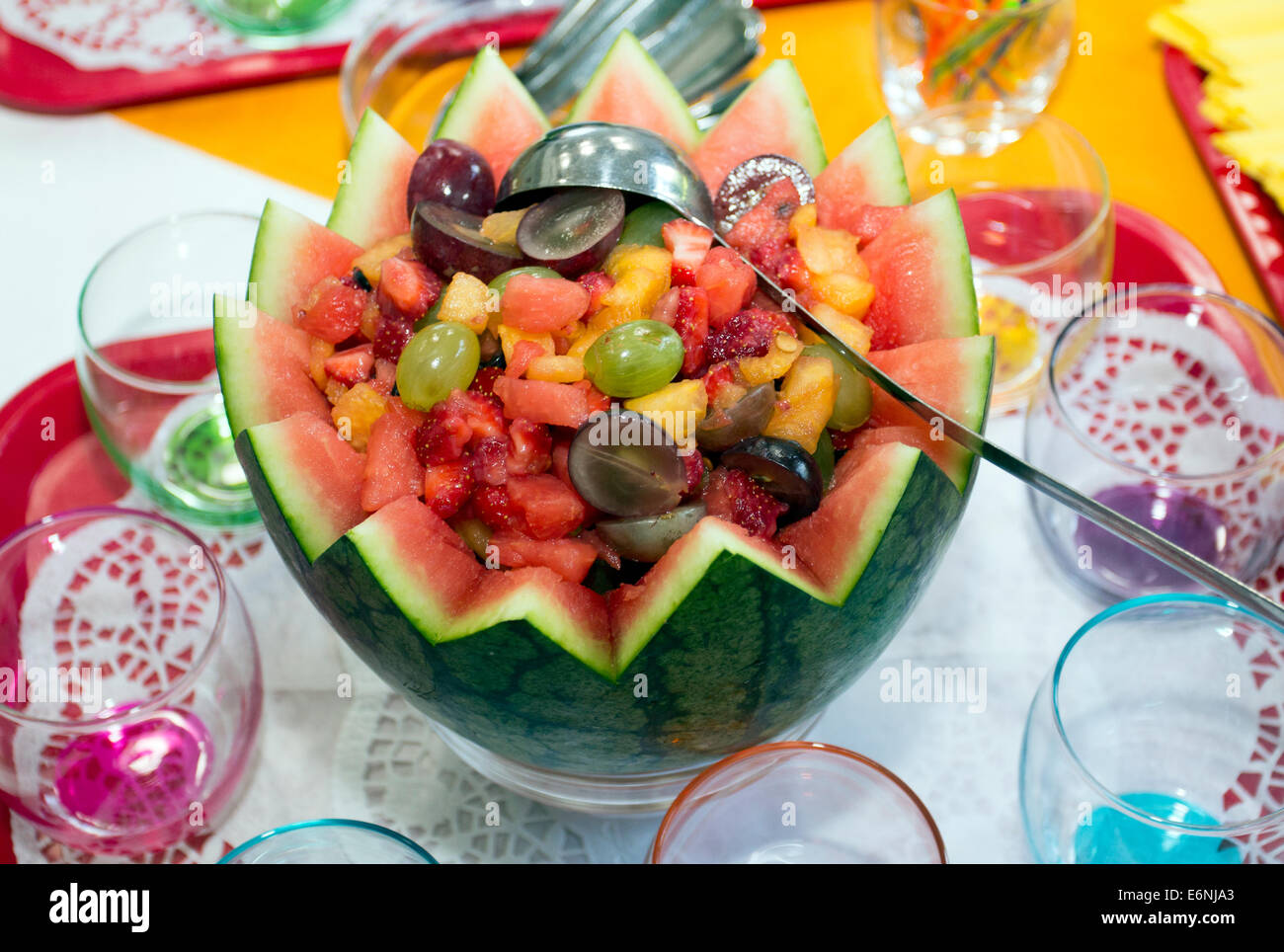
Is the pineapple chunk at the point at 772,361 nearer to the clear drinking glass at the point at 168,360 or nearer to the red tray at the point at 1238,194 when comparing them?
the clear drinking glass at the point at 168,360

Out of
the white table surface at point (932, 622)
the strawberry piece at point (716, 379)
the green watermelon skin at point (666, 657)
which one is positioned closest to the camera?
the green watermelon skin at point (666, 657)

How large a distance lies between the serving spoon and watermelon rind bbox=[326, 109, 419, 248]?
0.38ft

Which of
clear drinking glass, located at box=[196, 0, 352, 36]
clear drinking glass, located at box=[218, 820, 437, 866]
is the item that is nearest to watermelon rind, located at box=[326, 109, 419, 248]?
clear drinking glass, located at box=[218, 820, 437, 866]

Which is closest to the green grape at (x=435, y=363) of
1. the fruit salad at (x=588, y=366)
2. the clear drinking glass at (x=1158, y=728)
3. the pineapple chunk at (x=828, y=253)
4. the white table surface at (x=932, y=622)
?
the fruit salad at (x=588, y=366)

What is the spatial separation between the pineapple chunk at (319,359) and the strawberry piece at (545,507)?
0.22 meters

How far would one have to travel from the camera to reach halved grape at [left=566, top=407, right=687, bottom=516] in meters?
0.93

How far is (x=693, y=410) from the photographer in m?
0.99

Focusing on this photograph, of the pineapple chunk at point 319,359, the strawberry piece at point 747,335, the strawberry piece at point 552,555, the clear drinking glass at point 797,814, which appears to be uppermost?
the strawberry piece at point 747,335

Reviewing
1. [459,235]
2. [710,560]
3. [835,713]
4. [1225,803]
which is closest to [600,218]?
[459,235]

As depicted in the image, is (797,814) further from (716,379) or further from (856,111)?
(856,111)

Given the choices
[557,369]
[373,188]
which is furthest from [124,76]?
[557,369]

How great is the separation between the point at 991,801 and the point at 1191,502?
391 mm

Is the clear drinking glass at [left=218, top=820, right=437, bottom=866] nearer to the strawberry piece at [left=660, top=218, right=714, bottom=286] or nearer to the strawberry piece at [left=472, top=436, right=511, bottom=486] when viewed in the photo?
the strawberry piece at [left=472, top=436, right=511, bottom=486]

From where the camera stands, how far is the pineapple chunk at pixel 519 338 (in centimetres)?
104
